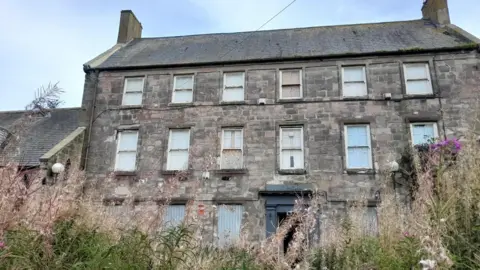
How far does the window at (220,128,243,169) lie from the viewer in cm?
1505

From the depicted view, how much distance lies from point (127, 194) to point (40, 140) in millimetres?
6444

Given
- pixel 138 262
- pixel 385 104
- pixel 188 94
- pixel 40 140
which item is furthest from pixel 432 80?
pixel 40 140

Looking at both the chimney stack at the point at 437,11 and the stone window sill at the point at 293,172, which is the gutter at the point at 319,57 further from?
the stone window sill at the point at 293,172

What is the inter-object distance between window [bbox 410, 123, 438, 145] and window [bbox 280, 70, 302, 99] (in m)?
4.37

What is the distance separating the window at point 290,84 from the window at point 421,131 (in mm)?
4368

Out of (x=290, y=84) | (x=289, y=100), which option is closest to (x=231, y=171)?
(x=289, y=100)

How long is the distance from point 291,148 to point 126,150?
21.4 feet

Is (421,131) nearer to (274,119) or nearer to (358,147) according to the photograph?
(358,147)

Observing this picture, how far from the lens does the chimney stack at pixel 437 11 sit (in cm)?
1801

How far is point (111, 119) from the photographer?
16.5m

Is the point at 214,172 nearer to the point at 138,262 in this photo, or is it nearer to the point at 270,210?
the point at 270,210

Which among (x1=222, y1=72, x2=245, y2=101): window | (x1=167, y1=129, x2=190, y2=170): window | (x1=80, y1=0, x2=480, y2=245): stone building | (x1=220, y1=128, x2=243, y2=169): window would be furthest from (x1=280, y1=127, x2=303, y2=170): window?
(x1=167, y1=129, x2=190, y2=170): window

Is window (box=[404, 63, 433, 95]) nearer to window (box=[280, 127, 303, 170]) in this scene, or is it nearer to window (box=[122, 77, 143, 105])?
window (box=[280, 127, 303, 170])

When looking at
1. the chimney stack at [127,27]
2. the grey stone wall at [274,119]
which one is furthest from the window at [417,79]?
the chimney stack at [127,27]
